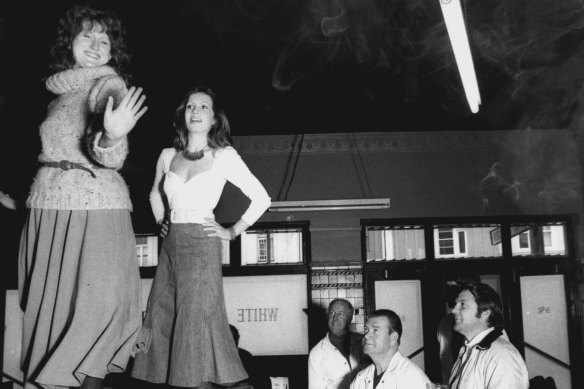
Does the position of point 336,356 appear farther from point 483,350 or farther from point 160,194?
point 160,194

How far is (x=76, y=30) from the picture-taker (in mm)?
2156

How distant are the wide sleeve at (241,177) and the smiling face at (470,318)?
2231 mm

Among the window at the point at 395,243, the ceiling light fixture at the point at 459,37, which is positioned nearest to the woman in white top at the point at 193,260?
the ceiling light fixture at the point at 459,37

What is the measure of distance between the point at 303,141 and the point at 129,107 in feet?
24.5

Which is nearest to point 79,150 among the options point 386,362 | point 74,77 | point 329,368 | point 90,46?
point 74,77

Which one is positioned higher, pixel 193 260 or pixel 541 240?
pixel 541 240

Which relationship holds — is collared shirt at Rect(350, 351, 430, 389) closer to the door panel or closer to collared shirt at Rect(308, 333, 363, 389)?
collared shirt at Rect(308, 333, 363, 389)

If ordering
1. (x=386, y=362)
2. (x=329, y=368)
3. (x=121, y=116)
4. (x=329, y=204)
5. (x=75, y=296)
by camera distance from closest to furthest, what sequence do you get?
(x=121, y=116), (x=75, y=296), (x=386, y=362), (x=329, y=368), (x=329, y=204)

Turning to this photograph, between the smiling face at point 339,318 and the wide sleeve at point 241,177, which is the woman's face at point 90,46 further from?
the smiling face at point 339,318

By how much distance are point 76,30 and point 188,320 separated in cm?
122

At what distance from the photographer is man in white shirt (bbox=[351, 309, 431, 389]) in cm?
460

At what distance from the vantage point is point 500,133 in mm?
9375

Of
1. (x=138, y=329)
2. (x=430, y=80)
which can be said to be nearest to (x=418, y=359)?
(x=430, y=80)

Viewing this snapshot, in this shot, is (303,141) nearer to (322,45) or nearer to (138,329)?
(322,45)
